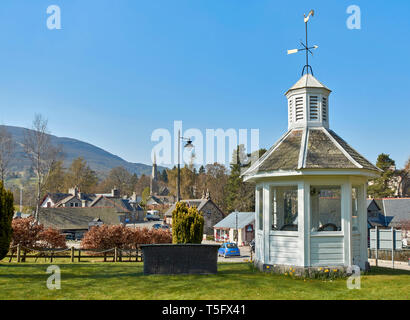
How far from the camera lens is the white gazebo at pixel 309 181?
11.7 metres

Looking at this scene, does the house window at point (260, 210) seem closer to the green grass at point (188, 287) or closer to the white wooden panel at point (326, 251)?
the green grass at point (188, 287)

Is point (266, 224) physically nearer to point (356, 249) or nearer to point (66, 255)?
point (356, 249)

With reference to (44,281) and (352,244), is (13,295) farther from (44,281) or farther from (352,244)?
(352,244)

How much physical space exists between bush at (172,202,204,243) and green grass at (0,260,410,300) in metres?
3.38

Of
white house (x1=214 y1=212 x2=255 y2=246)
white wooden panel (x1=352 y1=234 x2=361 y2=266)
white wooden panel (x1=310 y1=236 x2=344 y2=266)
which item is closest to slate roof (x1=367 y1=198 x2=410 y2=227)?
white house (x1=214 y1=212 x2=255 y2=246)

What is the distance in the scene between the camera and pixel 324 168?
1155cm

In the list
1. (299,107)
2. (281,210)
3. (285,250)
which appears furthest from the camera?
(281,210)

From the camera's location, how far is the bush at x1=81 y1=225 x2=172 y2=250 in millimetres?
26734

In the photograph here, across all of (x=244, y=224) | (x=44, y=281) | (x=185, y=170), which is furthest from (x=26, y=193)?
(x=44, y=281)

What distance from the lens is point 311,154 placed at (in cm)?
1211

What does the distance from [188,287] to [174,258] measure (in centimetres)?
191

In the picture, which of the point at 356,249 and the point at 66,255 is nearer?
the point at 356,249

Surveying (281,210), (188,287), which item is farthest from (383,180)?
(188,287)
